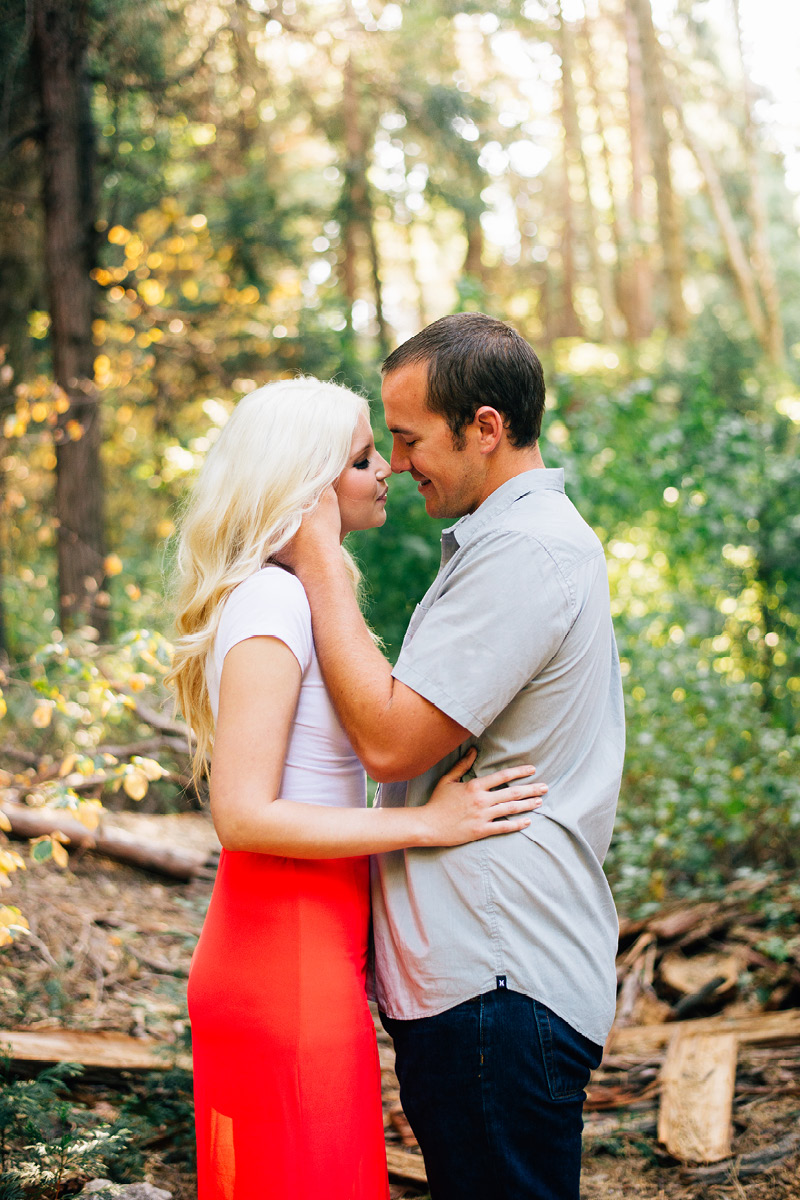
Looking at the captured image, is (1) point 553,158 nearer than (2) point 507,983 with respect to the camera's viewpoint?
No

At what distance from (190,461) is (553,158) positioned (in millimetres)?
20689

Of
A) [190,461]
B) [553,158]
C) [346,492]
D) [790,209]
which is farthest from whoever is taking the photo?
[790,209]

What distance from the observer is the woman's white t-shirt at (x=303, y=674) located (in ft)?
6.15

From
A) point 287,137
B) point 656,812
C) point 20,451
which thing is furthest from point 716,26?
point 656,812

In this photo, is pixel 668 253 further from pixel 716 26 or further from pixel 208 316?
pixel 208 316


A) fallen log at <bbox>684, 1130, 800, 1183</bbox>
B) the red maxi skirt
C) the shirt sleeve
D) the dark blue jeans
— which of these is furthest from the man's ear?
fallen log at <bbox>684, 1130, 800, 1183</bbox>

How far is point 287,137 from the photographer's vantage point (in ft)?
43.8

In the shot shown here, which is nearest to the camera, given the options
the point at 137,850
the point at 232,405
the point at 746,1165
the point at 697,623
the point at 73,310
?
the point at 746,1165

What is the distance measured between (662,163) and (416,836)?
58.5 ft

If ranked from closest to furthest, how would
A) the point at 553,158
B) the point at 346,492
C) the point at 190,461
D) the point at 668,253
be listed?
1. the point at 346,492
2. the point at 190,461
3. the point at 668,253
4. the point at 553,158

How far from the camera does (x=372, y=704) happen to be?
1834mm

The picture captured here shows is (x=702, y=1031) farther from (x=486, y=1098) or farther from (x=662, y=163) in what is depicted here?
(x=662, y=163)

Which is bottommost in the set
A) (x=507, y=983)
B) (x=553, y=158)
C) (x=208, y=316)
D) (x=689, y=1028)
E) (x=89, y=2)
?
(x=689, y=1028)

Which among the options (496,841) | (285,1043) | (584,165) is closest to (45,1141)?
(285,1043)
